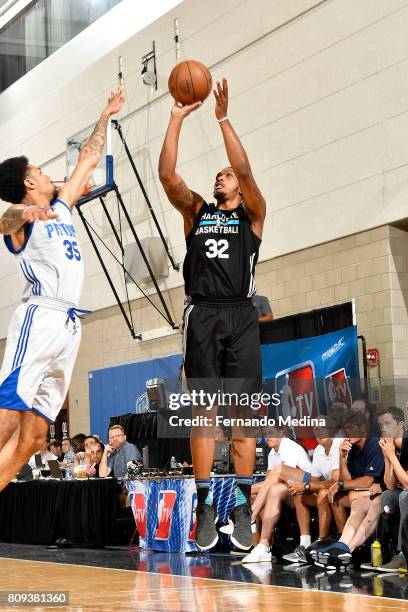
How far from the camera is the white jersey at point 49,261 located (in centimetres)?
582

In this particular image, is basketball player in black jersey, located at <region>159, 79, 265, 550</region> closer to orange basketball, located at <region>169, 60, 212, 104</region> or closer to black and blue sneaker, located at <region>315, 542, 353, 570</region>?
orange basketball, located at <region>169, 60, 212, 104</region>

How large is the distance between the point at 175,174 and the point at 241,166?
1.27 ft

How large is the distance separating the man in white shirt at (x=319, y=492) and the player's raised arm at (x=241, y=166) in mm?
3667

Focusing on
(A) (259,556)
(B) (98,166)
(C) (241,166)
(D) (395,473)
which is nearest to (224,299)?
(C) (241,166)

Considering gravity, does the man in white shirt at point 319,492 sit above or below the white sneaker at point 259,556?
above

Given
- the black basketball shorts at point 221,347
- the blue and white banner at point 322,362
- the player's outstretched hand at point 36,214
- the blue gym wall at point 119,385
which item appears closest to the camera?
the player's outstretched hand at point 36,214

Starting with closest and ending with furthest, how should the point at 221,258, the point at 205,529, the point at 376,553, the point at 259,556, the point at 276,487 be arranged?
the point at 205,529 < the point at 221,258 < the point at 376,553 < the point at 259,556 < the point at 276,487

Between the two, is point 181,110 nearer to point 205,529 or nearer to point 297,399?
point 205,529

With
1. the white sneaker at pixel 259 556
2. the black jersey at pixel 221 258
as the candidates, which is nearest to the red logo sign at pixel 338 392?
the white sneaker at pixel 259 556

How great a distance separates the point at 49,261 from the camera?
5.81 metres

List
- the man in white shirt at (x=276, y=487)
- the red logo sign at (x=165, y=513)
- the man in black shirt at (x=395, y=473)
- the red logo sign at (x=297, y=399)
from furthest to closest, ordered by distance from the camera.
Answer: the red logo sign at (x=165, y=513) < the man in white shirt at (x=276, y=487) < the man in black shirt at (x=395, y=473) < the red logo sign at (x=297, y=399)

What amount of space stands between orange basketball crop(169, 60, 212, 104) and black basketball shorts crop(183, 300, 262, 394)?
1.27 meters

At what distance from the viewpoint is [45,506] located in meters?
13.4

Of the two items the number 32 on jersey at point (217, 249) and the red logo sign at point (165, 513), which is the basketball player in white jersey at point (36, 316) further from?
the red logo sign at point (165, 513)
